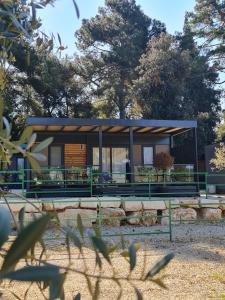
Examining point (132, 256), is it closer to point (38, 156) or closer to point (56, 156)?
point (38, 156)

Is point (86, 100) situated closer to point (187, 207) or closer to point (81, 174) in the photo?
point (81, 174)

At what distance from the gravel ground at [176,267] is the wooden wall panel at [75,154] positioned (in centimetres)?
636

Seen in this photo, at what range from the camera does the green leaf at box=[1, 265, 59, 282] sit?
0.46m

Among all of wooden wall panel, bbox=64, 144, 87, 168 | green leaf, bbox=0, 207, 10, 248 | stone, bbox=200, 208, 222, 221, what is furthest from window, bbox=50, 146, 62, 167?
green leaf, bbox=0, 207, 10, 248

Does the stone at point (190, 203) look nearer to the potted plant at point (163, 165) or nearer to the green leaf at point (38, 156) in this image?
the potted plant at point (163, 165)

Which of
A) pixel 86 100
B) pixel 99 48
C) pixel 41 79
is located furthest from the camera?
pixel 99 48

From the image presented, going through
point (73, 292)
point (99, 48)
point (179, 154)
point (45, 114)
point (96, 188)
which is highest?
point (99, 48)

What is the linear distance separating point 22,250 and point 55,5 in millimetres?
968

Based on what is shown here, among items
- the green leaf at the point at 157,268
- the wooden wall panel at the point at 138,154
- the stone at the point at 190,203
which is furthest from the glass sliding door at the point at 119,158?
the green leaf at the point at 157,268

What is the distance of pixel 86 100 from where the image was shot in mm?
27484

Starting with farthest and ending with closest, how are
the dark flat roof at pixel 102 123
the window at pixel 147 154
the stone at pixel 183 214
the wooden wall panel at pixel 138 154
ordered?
the window at pixel 147 154, the wooden wall panel at pixel 138 154, the dark flat roof at pixel 102 123, the stone at pixel 183 214

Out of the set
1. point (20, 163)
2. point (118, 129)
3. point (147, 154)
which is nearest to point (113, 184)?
point (118, 129)

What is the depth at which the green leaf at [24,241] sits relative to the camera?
45cm

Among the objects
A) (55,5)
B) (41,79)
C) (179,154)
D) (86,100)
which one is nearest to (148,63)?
(86,100)
